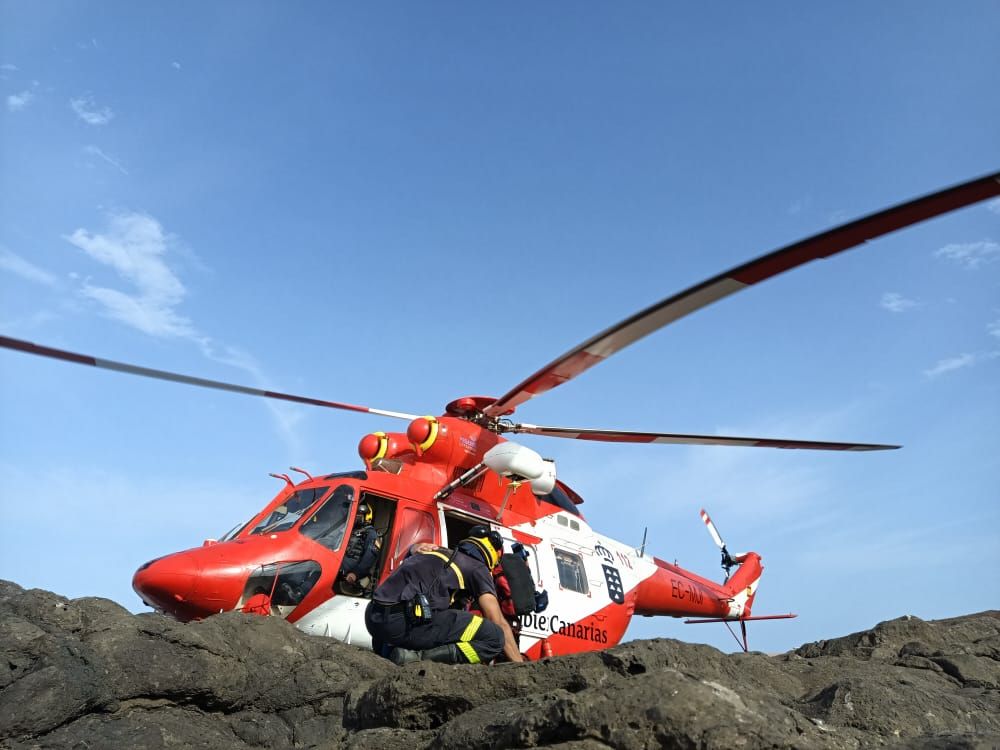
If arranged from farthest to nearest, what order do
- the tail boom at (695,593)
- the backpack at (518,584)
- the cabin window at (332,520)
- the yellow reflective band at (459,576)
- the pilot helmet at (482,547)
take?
1. the tail boom at (695,593)
2. the cabin window at (332,520)
3. the backpack at (518,584)
4. the pilot helmet at (482,547)
5. the yellow reflective band at (459,576)

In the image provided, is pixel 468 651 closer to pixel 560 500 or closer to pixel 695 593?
pixel 560 500

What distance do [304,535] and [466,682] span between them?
5.02 meters

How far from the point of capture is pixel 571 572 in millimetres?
10070

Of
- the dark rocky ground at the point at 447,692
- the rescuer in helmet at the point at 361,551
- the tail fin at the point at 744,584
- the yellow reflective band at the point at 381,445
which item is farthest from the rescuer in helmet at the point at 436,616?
the tail fin at the point at 744,584

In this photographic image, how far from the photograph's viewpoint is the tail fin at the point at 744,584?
13.8m

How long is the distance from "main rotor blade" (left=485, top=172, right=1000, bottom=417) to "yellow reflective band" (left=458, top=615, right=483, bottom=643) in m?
2.56

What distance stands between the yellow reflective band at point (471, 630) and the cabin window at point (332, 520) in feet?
10.4

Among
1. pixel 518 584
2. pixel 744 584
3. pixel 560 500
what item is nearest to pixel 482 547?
pixel 518 584

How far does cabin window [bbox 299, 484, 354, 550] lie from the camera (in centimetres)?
848

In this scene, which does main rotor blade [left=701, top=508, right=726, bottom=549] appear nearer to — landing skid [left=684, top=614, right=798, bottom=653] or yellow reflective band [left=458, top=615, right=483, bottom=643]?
landing skid [left=684, top=614, right=798, bottom=653]

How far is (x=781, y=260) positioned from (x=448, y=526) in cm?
615

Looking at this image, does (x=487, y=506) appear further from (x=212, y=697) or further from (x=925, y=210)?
(x=925, y=210)

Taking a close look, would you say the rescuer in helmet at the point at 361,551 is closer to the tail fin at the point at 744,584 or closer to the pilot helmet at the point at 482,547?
the pilot helmet at the point at 482,547

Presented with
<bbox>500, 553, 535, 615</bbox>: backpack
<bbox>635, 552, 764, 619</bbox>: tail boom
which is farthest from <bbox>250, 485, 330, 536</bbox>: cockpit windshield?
<bbox>635, 552, 764, 619</bbox>: tail boom
